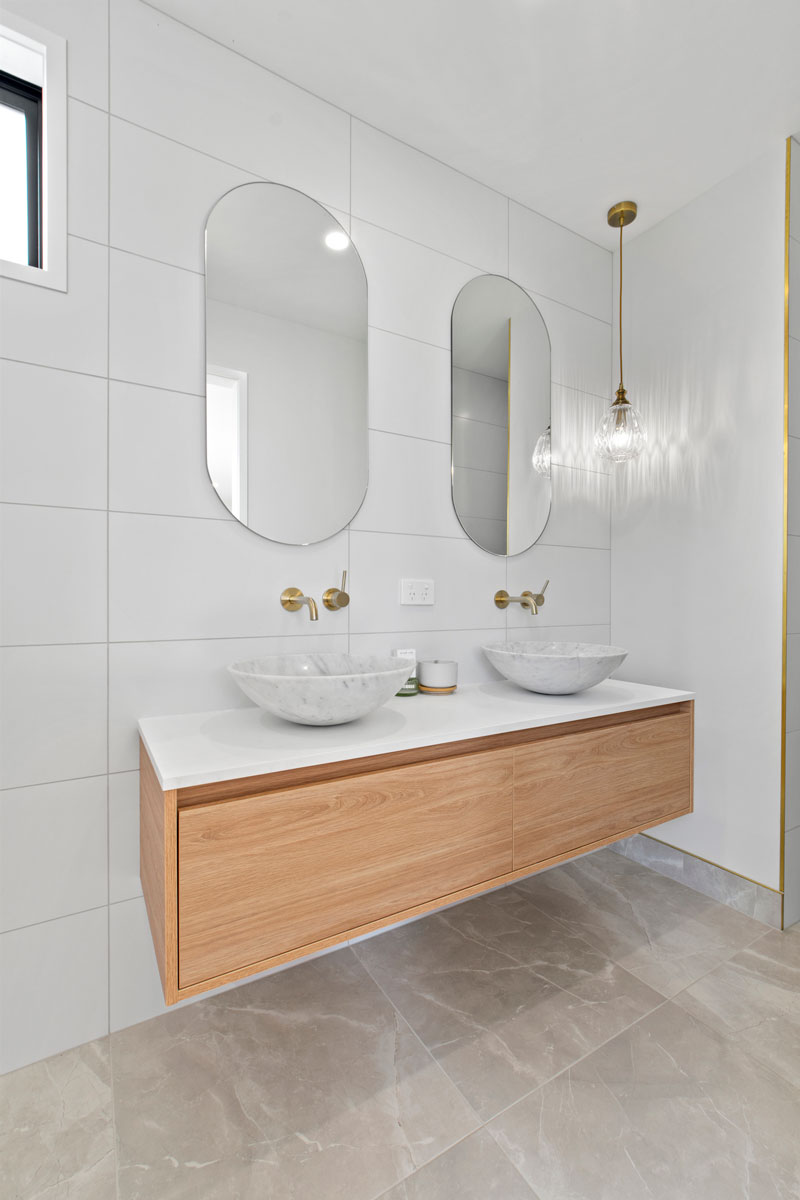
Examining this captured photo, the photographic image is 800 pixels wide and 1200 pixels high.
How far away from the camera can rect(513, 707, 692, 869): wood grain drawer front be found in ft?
4.57

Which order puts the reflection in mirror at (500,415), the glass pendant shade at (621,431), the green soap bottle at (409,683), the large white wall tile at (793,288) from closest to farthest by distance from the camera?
the green soap bottle at (409,683) → the large white wall tile at (793,288) → the reflection in mirror at (500,415) → the glass pendant shade at (621,431)

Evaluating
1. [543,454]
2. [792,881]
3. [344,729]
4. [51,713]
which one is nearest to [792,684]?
[792,881]

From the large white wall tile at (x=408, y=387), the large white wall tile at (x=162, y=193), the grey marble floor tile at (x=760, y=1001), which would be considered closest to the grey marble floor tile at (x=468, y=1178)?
the grey marble floor tile at (x=760, y=1001)

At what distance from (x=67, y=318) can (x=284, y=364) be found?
526mm

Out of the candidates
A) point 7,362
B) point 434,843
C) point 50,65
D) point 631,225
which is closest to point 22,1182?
point 434,843

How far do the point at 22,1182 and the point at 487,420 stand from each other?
2171mm

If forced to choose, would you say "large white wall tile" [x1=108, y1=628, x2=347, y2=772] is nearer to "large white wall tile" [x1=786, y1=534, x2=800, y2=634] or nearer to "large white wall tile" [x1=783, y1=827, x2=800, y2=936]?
"large white wall tile" [x1=786, y1=534, x2=800, y2=634]

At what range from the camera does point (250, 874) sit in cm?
102

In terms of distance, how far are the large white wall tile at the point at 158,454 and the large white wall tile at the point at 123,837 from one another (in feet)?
2.15

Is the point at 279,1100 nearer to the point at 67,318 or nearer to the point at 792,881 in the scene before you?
the point at 792,881

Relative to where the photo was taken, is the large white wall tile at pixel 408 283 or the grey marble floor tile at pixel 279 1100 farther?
the large white wall tile at pixel 408 283

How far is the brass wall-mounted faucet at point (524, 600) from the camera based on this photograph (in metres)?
1.99

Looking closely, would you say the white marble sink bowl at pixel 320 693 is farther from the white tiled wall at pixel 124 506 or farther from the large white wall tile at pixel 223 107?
the large white wall tile at pixel 223 107

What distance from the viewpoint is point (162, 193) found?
55.7 inches
